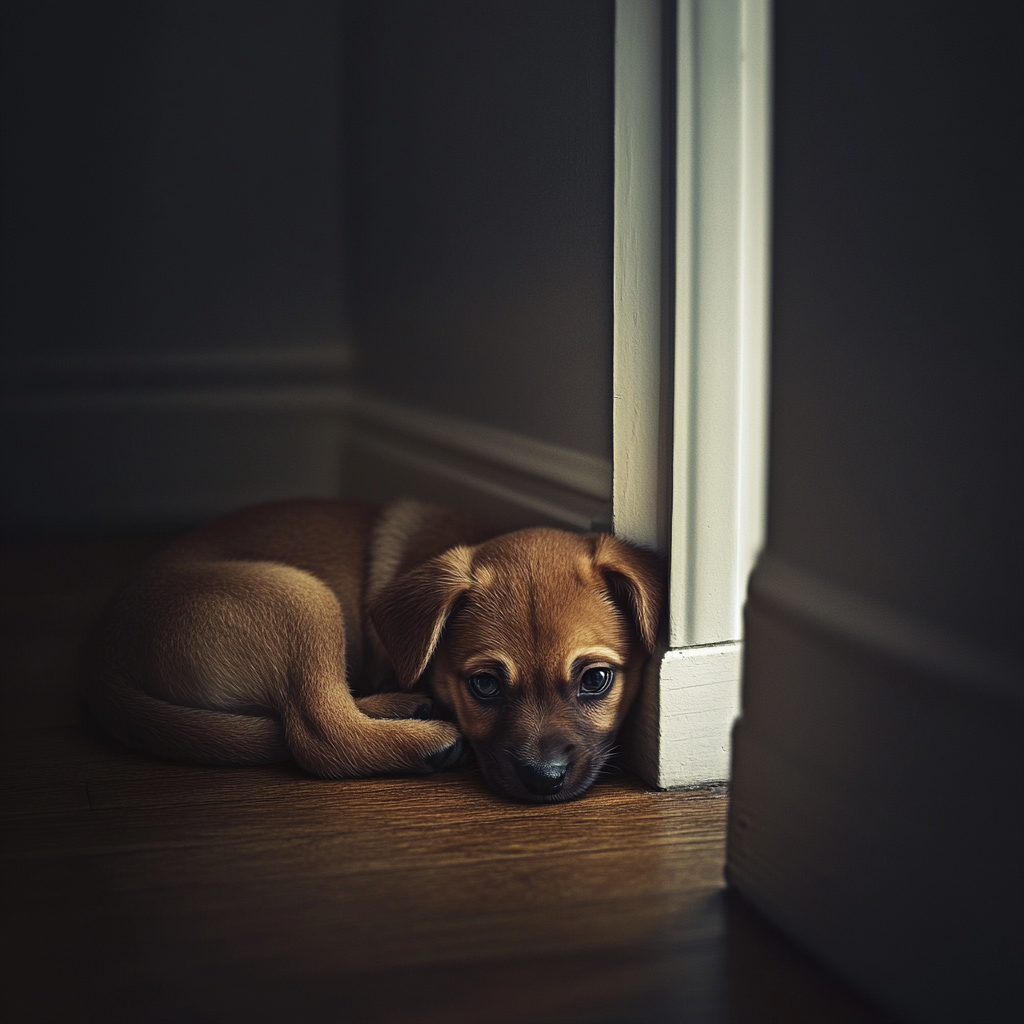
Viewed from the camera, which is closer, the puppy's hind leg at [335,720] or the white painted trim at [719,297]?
the white painted trim at [719,297]

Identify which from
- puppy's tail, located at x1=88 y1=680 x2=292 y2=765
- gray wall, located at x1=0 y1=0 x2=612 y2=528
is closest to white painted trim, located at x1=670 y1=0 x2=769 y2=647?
puppy's tail, located at x1=88 y1=680 x2=292 y2=765

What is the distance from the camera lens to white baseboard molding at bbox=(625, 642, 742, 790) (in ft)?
5.46

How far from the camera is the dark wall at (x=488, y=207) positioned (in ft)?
6.25

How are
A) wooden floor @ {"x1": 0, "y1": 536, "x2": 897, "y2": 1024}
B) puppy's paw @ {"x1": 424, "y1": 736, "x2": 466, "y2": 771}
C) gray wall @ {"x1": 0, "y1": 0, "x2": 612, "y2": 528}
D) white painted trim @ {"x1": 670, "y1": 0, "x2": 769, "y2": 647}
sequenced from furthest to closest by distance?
gray wall @ {"x1": 0, "y1": 0, "x2": 612, "y2": 528}, puppy's paw @ {"x1": 424, "y1": 736, "x2": 466, "y2": 771}, white painted trim @ {"x1": 670, "y1": 0, "x2": 769, "y2": 647}, wooden floor @ {"x1": 0, "y1": 536, "x2": 897, "y2": 1024}

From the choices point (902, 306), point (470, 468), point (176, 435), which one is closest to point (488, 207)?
point (470, 468)

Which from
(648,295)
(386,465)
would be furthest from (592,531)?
(386,465)

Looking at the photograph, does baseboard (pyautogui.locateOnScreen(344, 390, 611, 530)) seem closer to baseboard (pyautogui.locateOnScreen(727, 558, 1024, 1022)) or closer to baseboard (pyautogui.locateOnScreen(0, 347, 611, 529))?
baseboard (pyautogui.locateOnScreen(0, 347, 611, 529))

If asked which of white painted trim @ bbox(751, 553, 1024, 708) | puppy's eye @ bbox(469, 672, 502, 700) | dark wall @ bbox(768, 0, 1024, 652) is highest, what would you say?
dark wall @ bbox(768, 0, 1024, 652)

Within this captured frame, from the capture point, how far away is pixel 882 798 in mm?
1096

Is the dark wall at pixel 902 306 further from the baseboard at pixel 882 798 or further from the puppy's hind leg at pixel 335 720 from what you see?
the puppy's hind leg at pixel 335 720

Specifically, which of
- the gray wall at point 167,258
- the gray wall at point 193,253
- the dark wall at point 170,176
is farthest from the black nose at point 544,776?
the dark wall at point 170,176

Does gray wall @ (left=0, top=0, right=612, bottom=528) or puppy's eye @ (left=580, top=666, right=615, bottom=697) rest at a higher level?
gray wall @ (left=0, top=0, right=612, bottom=528)

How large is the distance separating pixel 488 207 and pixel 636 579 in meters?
1.10

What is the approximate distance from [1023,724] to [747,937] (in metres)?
0.43
